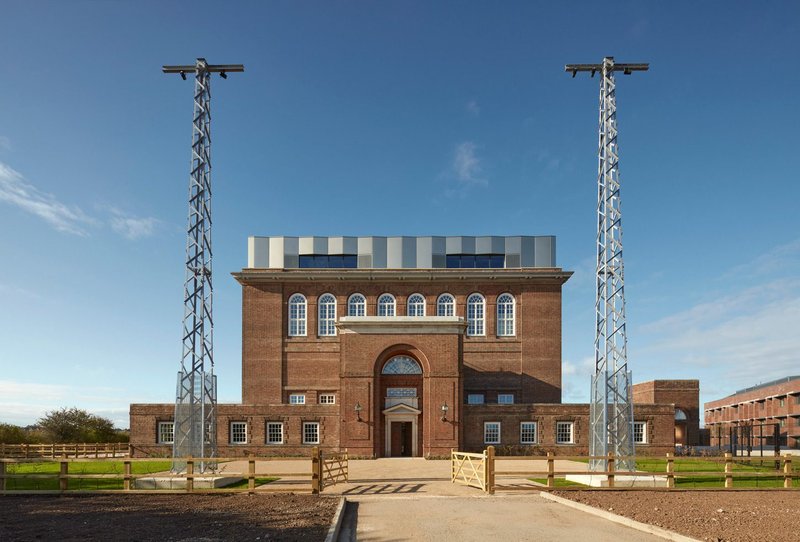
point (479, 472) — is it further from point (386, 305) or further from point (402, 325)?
point (386, 305)

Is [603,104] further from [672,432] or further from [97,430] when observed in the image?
[97,430]

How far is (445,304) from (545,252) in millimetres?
8337

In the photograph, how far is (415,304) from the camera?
46.2 m

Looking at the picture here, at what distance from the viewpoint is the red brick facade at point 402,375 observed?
37.7 m

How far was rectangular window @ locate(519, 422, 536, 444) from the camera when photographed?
39562 millimetres

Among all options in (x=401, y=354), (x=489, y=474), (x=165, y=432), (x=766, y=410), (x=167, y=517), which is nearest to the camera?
(x=167, y=517)

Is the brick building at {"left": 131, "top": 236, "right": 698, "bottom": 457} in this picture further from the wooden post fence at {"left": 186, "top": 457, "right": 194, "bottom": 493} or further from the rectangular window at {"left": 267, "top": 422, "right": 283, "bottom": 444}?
the wooden post fence at {"left": 186, "top": 457, "right": 194, "bottom": 493}

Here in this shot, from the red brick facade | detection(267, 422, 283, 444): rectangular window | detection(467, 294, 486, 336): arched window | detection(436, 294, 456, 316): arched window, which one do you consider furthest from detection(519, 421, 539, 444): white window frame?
detection(267, 422, 283, 444): rectangular window

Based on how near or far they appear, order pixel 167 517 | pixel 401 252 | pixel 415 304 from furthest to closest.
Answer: pixel 401 252, pixel 415 304, pixel 167 517

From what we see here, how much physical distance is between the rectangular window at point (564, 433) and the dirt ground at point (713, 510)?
63.1ft

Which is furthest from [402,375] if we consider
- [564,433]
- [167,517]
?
[167,517]

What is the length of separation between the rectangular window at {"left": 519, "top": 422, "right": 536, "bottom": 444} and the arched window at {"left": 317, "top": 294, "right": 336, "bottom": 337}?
14617 millimetres

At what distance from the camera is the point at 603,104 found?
83.9 feet

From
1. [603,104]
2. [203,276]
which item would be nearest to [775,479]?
[603,104]
